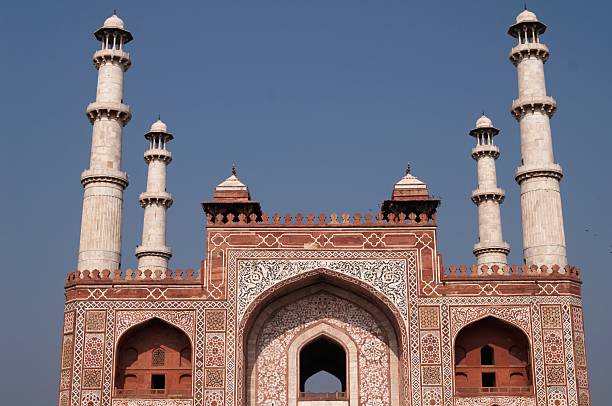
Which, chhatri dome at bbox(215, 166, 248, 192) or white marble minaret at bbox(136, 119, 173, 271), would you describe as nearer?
chhatri dome at bbox(215, 166, 248, 192)

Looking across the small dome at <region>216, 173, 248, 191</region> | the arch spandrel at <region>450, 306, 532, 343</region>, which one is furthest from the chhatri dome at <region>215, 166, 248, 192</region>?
the arch spandrel at <region>450, 306, 532, 343</region>

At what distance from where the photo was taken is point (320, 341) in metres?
20.5

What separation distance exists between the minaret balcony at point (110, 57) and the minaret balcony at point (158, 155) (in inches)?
201

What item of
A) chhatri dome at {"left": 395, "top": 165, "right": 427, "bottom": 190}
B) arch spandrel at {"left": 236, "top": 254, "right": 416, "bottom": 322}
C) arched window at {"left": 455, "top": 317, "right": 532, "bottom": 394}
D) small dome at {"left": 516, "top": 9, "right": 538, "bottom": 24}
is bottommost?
arched window at {"left": 455, "top": 317, "right": 532, "bottom": 394}

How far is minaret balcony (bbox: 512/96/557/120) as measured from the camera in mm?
21688

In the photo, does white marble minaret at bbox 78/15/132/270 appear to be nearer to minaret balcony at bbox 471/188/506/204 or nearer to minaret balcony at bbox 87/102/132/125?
minaret balcony at bbox 87/102/132/125

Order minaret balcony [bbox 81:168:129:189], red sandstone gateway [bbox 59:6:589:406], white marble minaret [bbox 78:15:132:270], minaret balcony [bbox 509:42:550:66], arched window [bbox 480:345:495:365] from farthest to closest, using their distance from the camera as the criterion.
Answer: minaret balcony [bbox 509:42:550:66] → minaret balcony [bbox 81:168:129:189] → white marble minaret [bbox 78:15:132:270] → arched window [bbox 480:345:495:365] → red sandstone gateway [bbox 59:6:589:406]

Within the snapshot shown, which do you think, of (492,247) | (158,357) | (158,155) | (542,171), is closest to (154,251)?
(158,155)

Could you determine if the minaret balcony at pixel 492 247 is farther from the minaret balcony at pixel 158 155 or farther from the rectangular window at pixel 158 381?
the rectangular window at pixel 158 381

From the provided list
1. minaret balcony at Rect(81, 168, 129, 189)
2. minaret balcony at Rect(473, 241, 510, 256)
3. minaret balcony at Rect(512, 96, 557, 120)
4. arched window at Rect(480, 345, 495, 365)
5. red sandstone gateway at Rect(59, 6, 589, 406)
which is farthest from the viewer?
minaret balcony at Rect(473, 241, 510, 256)

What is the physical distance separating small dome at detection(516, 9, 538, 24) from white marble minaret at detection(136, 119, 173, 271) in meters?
11.3

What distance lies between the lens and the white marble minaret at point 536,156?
20.9m

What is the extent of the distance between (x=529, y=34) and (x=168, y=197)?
11.6m

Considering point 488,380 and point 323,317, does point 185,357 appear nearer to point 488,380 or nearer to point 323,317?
point 323,317
